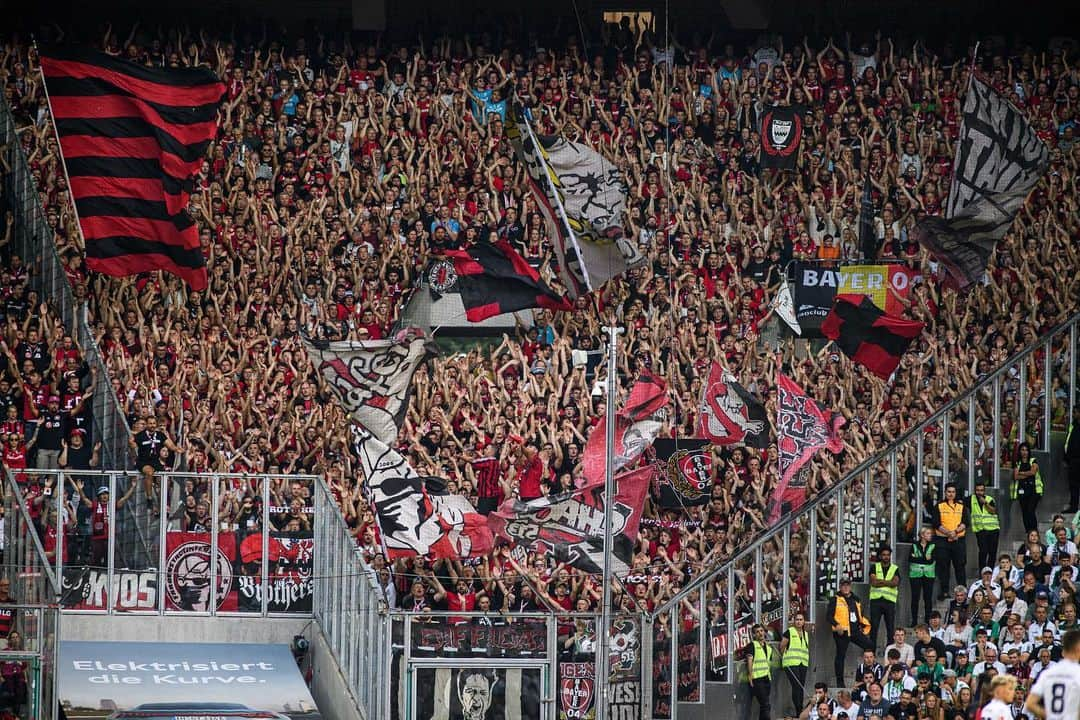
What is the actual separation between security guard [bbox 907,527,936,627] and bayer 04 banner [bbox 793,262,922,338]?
834 cm

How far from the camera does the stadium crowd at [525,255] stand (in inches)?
1150

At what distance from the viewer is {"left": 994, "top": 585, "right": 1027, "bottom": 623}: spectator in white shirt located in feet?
78.2

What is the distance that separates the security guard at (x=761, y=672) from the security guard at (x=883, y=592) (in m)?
1.36

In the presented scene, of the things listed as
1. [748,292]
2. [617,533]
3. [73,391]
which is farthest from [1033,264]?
[73,391]

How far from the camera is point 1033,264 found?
3222 centimetres

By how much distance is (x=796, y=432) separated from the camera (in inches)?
1106

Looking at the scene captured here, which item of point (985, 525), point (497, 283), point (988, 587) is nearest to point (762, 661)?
point (988, 587)

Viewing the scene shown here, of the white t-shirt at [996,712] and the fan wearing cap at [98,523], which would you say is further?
the fan wearing cap at [98,523]

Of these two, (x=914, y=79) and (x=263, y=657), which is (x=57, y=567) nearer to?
(x=263, y=657)

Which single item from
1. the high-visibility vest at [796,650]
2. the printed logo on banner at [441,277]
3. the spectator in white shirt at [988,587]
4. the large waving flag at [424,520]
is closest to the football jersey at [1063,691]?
the spectator in white shirt at [988,587]

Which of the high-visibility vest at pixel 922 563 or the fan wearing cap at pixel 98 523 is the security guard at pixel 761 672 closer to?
the high-visibility vest at pixel 922 563

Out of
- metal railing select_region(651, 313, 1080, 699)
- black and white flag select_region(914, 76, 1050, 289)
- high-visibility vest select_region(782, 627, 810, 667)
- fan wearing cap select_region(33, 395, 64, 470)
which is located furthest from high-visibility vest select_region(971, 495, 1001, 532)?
fan wearing cap select_region(33, 395, 64, 470)

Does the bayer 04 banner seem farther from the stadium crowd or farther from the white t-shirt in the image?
the white t-shirt

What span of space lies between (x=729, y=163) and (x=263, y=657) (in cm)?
1265
